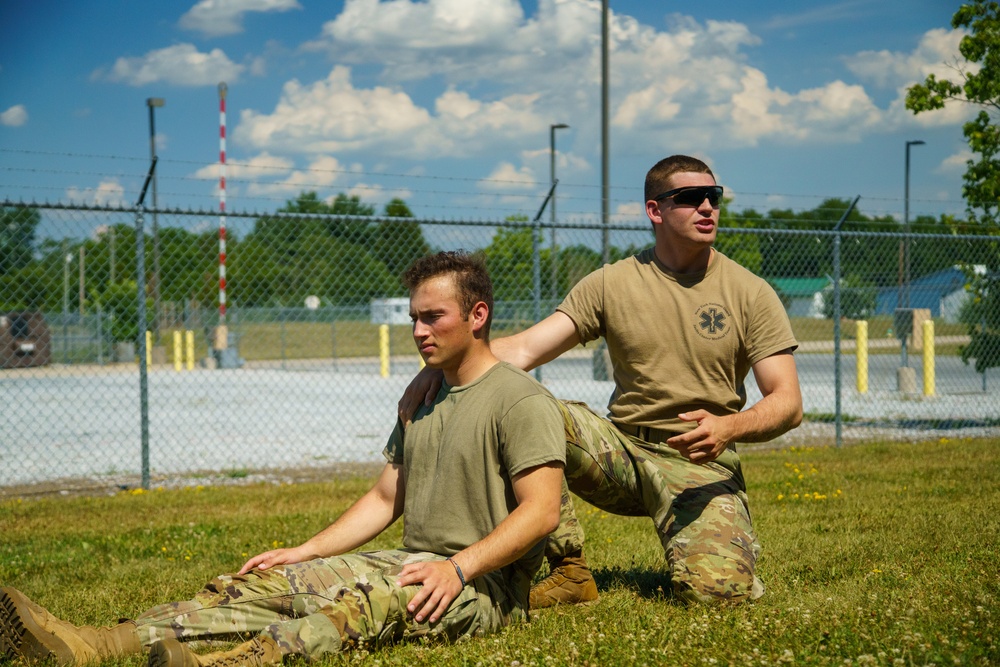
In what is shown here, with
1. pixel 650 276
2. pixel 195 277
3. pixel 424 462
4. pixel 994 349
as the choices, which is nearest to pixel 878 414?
pixel 994 349

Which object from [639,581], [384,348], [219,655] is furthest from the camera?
[384,348]

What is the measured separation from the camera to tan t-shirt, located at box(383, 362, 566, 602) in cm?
307

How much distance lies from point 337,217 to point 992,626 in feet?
18.8

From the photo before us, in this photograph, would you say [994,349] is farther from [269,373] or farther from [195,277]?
[195,277]

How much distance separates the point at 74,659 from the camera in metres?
2.95

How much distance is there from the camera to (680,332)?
4.11 metres

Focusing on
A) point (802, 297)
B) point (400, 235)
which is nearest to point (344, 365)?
point (802, 297)

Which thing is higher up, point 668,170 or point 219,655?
point 668,170

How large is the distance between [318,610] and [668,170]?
237cm

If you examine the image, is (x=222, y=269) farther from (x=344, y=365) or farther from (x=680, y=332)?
(x=680, y=332)

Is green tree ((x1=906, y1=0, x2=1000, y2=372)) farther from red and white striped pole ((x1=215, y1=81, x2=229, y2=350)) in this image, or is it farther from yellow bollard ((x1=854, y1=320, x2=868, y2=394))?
red and white striped pole ((x1=215, y1=81, x2=229, y2=350))

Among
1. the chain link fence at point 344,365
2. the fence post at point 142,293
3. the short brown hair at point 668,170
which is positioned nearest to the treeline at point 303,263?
the chain link fence at point 344,365

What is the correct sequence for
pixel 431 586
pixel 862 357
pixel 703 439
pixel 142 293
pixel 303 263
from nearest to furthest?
pixel 431 586, pixel 703 439, pixel 142 293, pixel 862 357, pixel 303 263

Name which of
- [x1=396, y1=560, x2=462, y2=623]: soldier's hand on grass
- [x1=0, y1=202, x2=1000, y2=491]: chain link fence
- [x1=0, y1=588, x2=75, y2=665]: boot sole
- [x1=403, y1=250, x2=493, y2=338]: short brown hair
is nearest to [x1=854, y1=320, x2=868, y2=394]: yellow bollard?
[x1=0, y1=202, x2=1000, y2=491]: chain link fence
